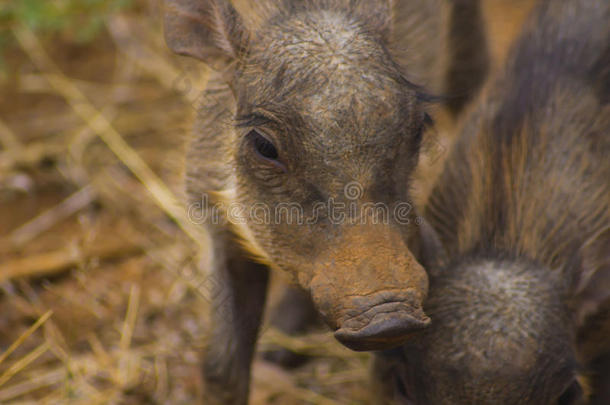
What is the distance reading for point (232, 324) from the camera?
2.98 metres

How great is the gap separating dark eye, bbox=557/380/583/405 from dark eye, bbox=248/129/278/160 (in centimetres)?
111

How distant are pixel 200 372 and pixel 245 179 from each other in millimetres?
923

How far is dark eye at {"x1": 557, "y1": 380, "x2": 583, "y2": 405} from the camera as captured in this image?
2.45 metres

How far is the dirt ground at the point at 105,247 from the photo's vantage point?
11.3 feet

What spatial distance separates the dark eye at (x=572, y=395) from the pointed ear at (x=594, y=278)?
23 centimetres

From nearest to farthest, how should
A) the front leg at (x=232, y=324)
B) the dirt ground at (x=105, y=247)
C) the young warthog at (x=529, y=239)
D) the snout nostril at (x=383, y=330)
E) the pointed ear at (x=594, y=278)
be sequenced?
the snout nostril at (x=383, y=330) → the young warthog at (x=529, y=239) → the pointed ear at (x=594, y=278) → the front leg at (x=232, y=324) → the dirt ground at (x=105, y=247)

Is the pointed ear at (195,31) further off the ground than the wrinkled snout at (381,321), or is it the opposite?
the pointed ear at (195,31)

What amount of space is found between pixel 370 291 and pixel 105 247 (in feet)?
7.76

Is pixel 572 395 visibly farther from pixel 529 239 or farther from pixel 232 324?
pixel 232 324

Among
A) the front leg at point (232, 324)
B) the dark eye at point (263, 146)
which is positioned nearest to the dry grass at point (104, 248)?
the front leg at point (232, 324)

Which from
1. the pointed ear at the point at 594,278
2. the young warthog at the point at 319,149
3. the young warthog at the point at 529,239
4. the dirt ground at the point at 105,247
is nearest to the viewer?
the young warthog at the point at 319,149

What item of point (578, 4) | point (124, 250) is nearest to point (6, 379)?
point (124, 250)

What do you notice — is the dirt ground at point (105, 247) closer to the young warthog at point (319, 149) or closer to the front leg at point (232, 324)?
the front leg at point (232, 324)

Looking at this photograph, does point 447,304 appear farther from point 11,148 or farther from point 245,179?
point 11,148
